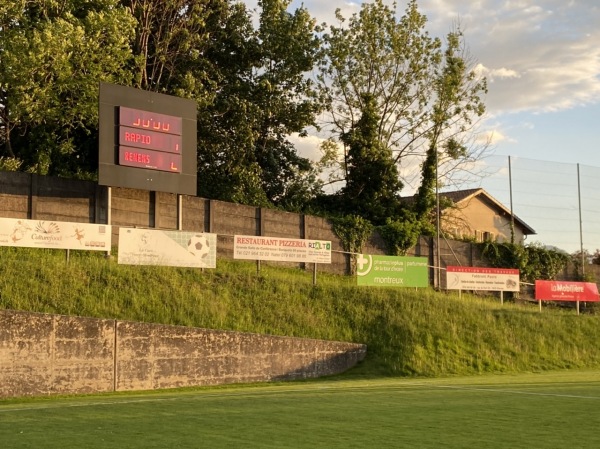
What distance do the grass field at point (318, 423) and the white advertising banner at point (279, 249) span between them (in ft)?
44.5

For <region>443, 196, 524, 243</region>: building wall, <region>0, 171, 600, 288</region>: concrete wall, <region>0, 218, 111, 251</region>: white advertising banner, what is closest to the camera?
<region>0, 218, 111, 251</region>: white advertising banner

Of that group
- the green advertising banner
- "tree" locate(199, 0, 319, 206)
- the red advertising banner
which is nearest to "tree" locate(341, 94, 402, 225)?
"tree" locate(199, 0, 319, 206)

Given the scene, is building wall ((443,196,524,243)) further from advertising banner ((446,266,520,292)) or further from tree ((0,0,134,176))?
tree ((0,0,134,176))

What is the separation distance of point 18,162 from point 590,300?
2552 centimetres

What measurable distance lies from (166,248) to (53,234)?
3.43 metres

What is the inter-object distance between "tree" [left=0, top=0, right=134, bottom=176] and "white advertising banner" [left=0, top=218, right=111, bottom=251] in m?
8.28

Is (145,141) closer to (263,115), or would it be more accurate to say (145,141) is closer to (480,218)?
(263,115)

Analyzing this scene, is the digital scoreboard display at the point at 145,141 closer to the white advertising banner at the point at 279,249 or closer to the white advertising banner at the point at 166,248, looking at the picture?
the white advertising banner at the point at 166,248

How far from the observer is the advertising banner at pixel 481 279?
3331cm

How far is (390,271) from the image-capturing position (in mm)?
31109

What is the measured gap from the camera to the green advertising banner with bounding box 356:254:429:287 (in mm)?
30372

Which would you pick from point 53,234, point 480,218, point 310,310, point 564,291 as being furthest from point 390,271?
point 480,218

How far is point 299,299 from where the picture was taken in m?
27.4

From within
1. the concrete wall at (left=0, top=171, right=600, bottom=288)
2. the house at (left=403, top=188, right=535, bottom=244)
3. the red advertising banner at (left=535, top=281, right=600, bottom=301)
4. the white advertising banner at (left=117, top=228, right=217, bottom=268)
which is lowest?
the red advertising banner at (left=535, top=281, right=600, bottom=301)
